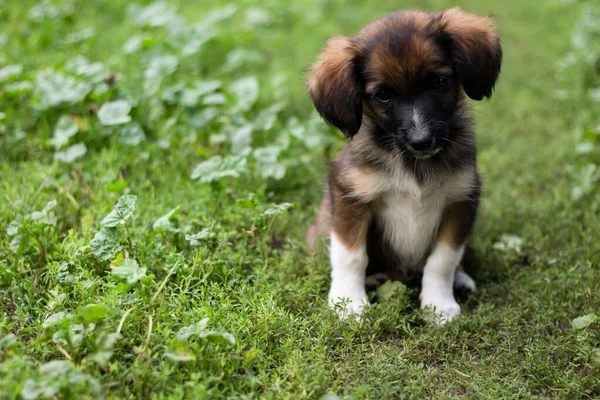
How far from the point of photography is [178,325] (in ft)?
11.1

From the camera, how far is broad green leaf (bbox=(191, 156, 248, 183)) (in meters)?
4.45

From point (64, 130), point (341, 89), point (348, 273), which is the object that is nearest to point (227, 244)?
point (348, 273)

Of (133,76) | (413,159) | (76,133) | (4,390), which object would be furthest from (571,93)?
(4,390)

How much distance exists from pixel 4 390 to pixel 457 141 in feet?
8.54

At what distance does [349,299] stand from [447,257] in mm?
622

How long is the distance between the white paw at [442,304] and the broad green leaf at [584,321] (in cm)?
64

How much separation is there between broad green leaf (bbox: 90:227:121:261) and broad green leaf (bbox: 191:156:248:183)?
888mm

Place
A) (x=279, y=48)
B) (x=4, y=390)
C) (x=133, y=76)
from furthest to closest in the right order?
(x=279, y=48) < (x=133, y=76) < (x=4, y=390)

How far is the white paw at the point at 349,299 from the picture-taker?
12.1 ft

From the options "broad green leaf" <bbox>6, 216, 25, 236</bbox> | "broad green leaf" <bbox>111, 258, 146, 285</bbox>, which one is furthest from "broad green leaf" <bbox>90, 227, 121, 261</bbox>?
"broad green leaf" <bbox>6, 216, 25, 236</bbox>

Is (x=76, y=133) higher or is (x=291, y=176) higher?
(x=76, y=133)

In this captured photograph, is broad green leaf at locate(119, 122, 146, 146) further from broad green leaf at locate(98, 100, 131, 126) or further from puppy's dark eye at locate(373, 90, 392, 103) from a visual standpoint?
puppy's dark eye at locate(373, 90, 392, 103)

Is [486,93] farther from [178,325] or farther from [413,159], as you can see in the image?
[178,325]

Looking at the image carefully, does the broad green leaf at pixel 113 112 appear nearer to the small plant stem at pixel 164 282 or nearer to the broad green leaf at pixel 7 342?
the small plant stem at pixel 164 282
